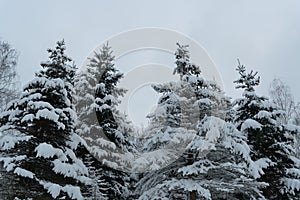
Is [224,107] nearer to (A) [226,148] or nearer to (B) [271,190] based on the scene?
(A) [226,148]

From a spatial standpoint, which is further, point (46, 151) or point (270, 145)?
point (270, 145)

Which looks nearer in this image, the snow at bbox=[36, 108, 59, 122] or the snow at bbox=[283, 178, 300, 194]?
the snow at bbox=[36, 108, 59, 122]

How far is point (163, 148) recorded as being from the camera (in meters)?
8.95

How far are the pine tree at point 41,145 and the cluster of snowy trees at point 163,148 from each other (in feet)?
0.09

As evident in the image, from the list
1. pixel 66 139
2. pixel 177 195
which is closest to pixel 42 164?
pixel 66 139

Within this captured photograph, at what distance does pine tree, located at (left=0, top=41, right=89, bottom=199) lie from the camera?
28.2 feet

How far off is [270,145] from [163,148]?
14.4 ft

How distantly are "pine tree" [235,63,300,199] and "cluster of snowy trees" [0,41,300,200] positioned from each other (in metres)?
0.03

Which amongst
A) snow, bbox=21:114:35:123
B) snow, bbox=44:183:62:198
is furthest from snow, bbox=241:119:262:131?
snow, bbox=21:114:35:123

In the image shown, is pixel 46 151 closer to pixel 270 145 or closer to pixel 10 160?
pixel 10 160

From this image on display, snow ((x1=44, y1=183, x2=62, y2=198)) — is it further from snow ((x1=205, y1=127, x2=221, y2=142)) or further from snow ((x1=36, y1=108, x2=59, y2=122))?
snow ((x1=205, y1=127, x2=221, y2=142))

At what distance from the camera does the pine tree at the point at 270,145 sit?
10.6 meters

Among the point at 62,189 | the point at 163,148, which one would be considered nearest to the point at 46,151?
the point at 62,189

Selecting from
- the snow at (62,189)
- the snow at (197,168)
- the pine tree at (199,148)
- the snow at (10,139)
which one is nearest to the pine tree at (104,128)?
the pine tree at (199,148)
